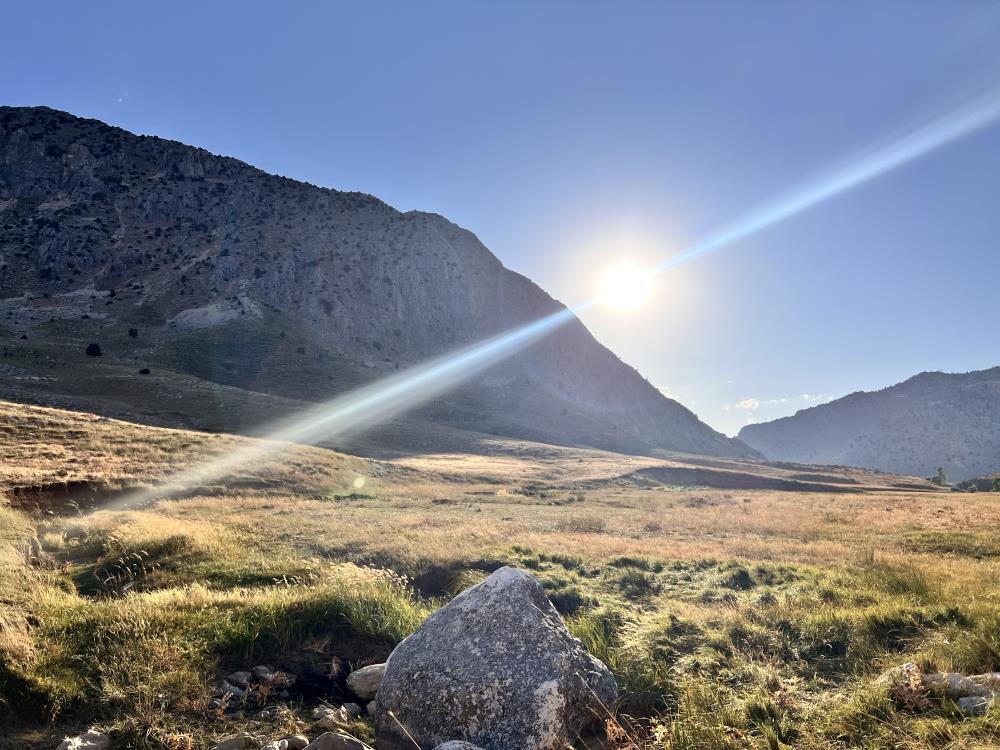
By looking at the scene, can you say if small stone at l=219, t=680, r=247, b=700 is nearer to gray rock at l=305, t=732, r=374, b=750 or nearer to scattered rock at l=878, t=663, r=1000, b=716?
gray rock at l=305, t=732, r=374, b=750

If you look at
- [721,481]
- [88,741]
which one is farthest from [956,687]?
[721,481]

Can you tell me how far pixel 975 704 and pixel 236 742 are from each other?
22.3 ft

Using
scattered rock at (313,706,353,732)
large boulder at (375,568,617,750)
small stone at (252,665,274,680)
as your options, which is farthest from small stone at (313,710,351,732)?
small stone at (252,665,274,680)

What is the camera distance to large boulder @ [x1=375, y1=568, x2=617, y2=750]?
17.0 feet

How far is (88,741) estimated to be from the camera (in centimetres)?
470

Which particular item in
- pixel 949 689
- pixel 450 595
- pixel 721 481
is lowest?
pixel 721 481

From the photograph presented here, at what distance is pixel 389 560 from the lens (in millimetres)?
13383

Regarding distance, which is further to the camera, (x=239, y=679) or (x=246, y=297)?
(x=246, y=297)

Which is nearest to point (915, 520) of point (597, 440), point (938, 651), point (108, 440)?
point (938, 651)

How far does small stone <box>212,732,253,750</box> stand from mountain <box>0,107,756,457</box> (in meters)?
59.2

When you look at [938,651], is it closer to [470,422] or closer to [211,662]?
[211,662]

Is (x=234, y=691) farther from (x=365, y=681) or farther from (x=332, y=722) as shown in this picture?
(x=365, y=681)

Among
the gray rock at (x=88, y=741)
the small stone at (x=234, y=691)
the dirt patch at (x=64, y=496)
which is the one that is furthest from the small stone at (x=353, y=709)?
the dirt patch at (x=64, y=496)

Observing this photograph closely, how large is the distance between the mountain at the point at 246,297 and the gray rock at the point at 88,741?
193 feet
